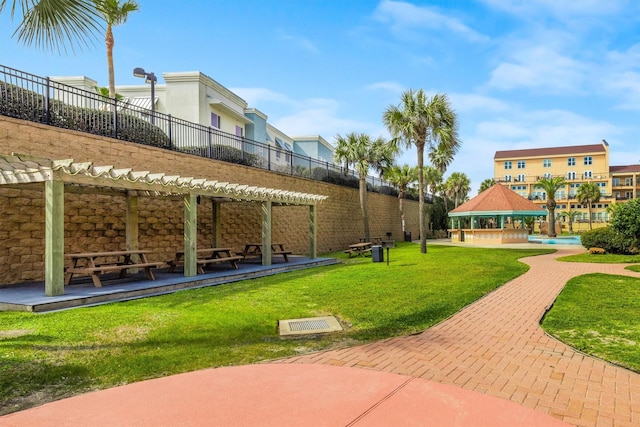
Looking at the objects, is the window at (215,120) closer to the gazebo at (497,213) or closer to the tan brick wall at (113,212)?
the tan brick wall at (113,212)

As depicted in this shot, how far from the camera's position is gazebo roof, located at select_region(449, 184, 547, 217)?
105 ft

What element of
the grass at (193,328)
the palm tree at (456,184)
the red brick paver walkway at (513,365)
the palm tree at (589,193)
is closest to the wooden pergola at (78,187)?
the grass at (193,328)

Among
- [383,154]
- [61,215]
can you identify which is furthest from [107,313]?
[383,154]

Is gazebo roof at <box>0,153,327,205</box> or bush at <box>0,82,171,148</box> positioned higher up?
bush at <box>0,82,171,148</box>

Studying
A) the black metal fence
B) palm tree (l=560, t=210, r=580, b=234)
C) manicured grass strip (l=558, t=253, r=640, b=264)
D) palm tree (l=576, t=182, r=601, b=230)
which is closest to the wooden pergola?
the black metal fence

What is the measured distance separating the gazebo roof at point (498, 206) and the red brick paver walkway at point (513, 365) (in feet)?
87.0

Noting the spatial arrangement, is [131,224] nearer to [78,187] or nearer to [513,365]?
[78,187]

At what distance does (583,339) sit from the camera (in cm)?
586

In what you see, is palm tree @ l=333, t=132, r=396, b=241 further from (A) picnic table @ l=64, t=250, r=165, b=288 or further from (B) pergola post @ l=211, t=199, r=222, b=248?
(A) picnic table @ l=64, t=250, r=165, b=288

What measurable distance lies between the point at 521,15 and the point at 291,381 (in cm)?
1138

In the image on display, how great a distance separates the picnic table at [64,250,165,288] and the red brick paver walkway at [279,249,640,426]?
20.6 feet

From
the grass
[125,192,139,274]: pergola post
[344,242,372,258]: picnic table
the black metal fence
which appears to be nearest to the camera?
the grass

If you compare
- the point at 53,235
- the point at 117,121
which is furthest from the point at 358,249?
the point at 53,235

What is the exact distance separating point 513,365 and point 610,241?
19.8 m
